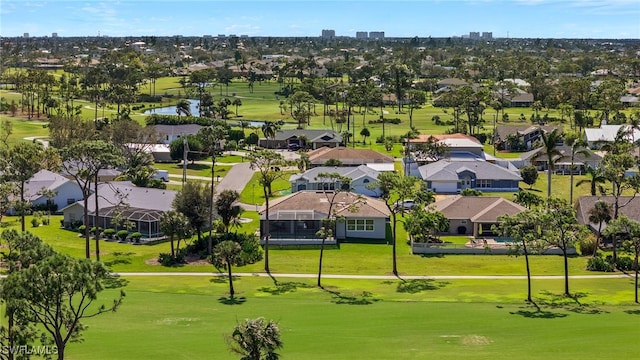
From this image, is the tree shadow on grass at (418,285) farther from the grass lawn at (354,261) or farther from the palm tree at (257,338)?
the palm tree at (257,338)

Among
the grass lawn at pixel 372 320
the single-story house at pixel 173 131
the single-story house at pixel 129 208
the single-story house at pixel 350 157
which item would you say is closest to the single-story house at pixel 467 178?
the single-story house at pixel 350 157

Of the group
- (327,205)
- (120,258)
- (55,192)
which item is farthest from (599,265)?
(55,192)

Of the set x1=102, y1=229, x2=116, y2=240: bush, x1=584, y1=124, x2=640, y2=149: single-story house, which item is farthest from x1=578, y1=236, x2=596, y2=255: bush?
x1=584, y1=124, x2=640, y2=149: single-story house

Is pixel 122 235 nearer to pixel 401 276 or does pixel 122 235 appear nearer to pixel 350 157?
pixel 401 276

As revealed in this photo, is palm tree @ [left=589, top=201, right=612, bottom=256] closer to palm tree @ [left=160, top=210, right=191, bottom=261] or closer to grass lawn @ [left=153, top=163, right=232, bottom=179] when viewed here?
palm tree @ [left=160, top=210, right=191, bottom=261]

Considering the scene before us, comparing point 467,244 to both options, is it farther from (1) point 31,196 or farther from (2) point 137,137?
(2) point 137,137

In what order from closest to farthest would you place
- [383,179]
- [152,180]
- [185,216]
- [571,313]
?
[571,313], [383,179], [185,216], [152,180]

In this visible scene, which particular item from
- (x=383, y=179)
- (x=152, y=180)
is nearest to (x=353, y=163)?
(x=152, y=180)
